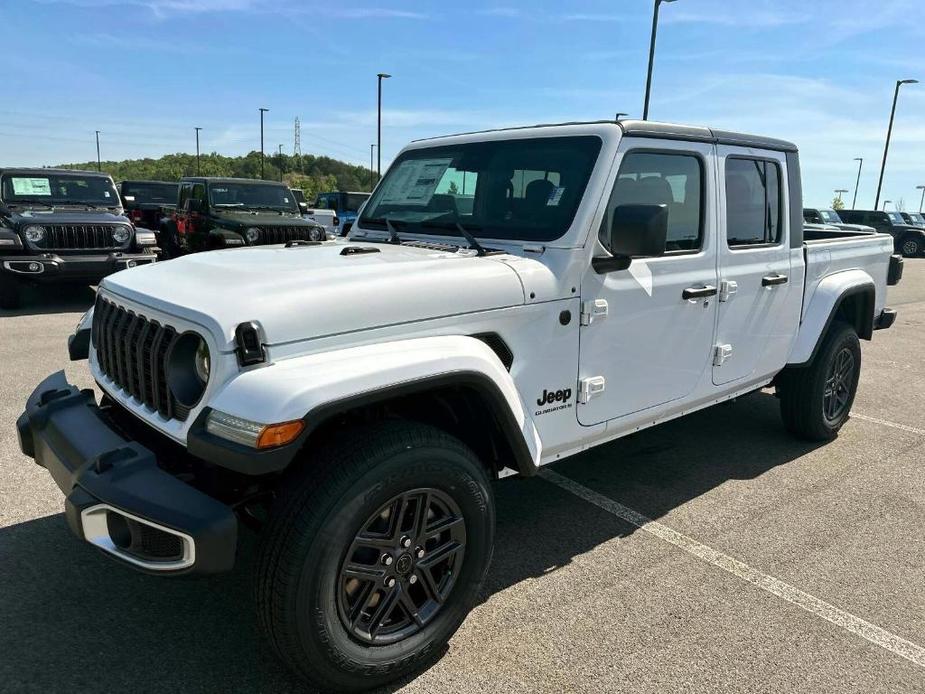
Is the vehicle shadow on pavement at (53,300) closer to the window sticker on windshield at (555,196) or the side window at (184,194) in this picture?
the side window at (184,194)

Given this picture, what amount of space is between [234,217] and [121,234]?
7.53ft

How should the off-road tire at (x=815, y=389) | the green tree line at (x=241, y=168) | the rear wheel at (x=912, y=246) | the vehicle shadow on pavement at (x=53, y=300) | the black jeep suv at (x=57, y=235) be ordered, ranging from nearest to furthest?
the off-road tire at (x=815, y=389) → the black jeep suv at (x=57, y=235) → the vehicle shadow on pavement at (x=53, y=300) → the rear wheel at (x=912, y=246) → the green tree line at (x=241, y=168)

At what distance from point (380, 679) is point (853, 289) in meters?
4.18

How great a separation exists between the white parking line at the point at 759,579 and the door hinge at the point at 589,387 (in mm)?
963

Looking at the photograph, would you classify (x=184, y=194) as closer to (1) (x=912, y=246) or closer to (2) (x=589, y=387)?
(2) (x=589, y=387)

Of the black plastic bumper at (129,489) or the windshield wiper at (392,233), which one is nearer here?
the black plastic bumper at (129,489)

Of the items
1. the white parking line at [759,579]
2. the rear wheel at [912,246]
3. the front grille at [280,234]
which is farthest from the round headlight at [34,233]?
the rear wheel at [912,246]

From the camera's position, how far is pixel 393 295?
246cm

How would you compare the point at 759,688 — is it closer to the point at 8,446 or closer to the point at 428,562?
the point at 428,562

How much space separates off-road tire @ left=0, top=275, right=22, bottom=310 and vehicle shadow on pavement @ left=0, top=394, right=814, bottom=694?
677 centimetres

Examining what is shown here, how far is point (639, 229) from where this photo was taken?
280 cm

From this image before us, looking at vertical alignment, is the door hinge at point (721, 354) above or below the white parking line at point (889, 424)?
above

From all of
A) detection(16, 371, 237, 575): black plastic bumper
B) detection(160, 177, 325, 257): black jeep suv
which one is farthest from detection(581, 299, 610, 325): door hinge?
detection(160, 177, 325, 257): black jeep suv

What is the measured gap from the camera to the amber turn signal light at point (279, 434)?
1.99m
